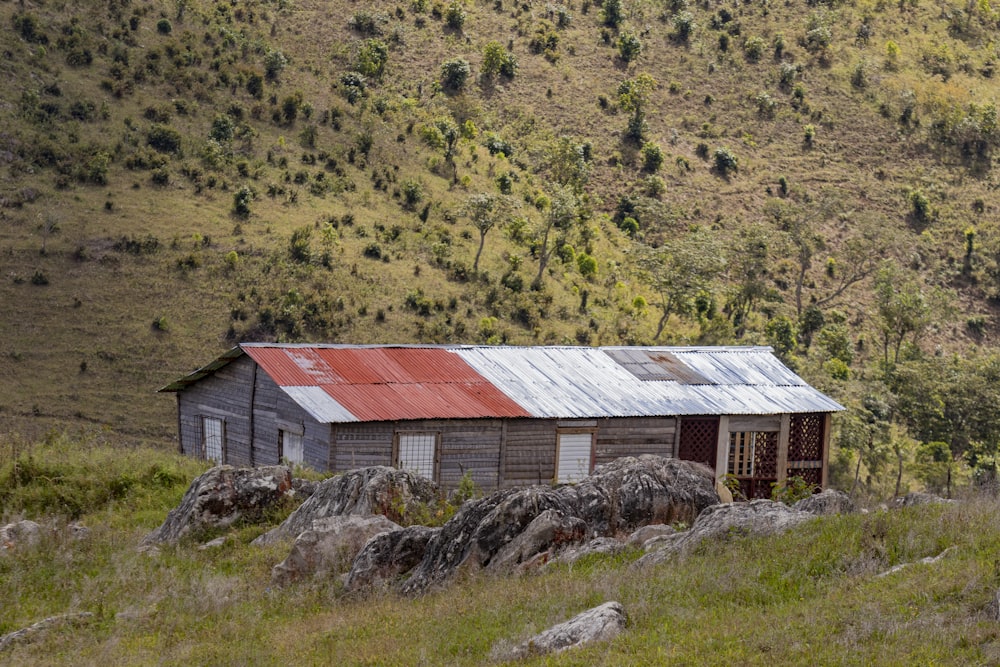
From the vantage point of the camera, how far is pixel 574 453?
3045 centimetres

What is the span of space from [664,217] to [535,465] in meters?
50.4

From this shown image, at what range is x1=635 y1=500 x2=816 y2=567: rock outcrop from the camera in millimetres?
14055

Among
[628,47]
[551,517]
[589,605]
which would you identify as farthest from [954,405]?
[589,605]

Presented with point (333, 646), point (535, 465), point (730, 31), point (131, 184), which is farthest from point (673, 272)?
point (333, 646)

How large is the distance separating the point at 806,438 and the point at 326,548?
2178 centimetres

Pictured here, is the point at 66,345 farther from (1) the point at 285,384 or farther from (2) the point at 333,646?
(2) the point at 333,646

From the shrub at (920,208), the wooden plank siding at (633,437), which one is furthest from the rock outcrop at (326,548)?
the shrub at (920,208)

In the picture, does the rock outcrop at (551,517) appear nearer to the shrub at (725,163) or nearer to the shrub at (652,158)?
the shrub at (652,158)

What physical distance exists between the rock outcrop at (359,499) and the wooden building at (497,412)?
8.06 m

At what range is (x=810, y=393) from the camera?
34.4 metres

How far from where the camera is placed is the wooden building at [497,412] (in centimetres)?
2769

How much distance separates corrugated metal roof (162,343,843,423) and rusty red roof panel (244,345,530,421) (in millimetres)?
28

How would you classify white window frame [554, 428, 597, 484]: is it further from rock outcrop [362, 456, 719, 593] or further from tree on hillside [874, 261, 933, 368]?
tree on hillside [874, 261, 933, 368]

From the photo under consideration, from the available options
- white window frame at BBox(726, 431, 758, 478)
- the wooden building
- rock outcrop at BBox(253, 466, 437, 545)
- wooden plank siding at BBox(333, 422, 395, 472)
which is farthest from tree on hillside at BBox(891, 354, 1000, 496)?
rock outcrop at BBox(253, 466, 437, 545)
